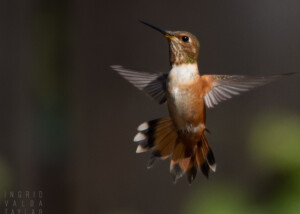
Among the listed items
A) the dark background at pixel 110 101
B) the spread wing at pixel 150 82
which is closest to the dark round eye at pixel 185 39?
the spread wing at pixel 150 82

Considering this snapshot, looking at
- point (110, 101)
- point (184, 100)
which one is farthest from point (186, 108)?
point (110, 101)

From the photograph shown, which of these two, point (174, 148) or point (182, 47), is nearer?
point (182, 47)

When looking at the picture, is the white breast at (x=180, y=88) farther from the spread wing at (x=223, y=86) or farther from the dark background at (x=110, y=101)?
the dark background at (x=110, y=101)

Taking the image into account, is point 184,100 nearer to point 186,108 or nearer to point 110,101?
point 186,108

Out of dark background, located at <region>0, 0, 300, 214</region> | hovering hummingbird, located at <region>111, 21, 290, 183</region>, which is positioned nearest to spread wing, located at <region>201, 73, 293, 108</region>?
hovering hummingbird, located at <region>111, 21, 290, 183</region>

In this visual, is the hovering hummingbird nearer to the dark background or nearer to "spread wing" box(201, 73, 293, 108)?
"spread wing" box(201, 73, 293, 108)

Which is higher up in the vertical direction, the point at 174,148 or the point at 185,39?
the point at 185,39

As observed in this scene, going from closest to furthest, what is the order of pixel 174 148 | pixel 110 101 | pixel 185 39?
pixel 185 39 < pixel 174 148 < pixel 110 101
